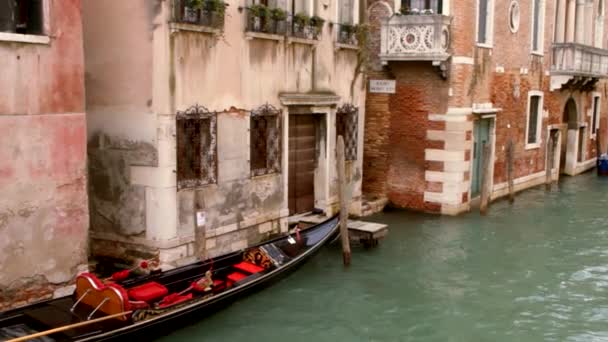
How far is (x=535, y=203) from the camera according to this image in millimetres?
13602

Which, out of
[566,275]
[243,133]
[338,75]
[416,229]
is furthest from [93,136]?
[566,275]

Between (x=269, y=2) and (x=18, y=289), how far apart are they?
4.81 m

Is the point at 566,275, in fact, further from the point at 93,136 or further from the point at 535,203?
the point at 93,136

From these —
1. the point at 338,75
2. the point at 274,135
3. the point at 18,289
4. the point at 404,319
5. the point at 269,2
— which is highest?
the point at 269,2

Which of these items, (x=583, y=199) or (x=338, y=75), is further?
(x=583, y=199)

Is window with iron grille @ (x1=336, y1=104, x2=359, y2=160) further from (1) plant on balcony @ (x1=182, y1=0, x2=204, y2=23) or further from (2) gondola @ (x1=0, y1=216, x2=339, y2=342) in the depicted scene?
(1) plant on balcony @ (x1=182, y1=0, x2=204, y2=23)

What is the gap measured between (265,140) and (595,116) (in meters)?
13.7

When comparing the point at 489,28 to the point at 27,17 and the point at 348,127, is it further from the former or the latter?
the point at 27,17

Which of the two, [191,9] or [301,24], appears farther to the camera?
[301,24]

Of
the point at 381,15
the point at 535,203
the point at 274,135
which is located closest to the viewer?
the point at 274,135

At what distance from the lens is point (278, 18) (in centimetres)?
878

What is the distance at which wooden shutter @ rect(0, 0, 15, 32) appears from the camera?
5.87 m

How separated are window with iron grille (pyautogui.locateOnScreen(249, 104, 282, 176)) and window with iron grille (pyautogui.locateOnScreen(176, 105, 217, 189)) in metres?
0.83

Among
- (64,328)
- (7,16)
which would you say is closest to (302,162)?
(7,16)
